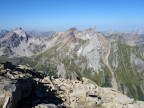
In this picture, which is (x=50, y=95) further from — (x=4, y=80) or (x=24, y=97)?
(x=4, y=80)

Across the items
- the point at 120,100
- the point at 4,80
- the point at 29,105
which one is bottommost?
the point at 120,100

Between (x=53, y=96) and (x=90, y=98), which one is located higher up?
(x=53, y=96)

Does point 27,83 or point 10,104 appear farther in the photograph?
point 27,83

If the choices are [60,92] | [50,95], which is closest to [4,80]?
[50,95]

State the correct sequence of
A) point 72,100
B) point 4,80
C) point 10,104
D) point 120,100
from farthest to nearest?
1. point 120,100
2. point 72,100
3. point 4,80
4. point 10,104

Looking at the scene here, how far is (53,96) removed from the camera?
118 ft

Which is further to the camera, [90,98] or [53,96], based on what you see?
[90,98]

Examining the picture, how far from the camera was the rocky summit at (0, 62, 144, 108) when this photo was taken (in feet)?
86.9

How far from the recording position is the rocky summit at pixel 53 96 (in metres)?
26.5

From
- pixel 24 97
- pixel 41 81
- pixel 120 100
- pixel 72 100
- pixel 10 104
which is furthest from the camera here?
pixel 41 81

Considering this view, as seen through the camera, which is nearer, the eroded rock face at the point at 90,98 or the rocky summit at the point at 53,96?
the rocky summit at the point at 53,96

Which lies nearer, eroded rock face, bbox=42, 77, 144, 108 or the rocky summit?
the rocky summit

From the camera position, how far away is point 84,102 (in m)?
35.2

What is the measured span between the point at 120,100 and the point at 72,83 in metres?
10.7
